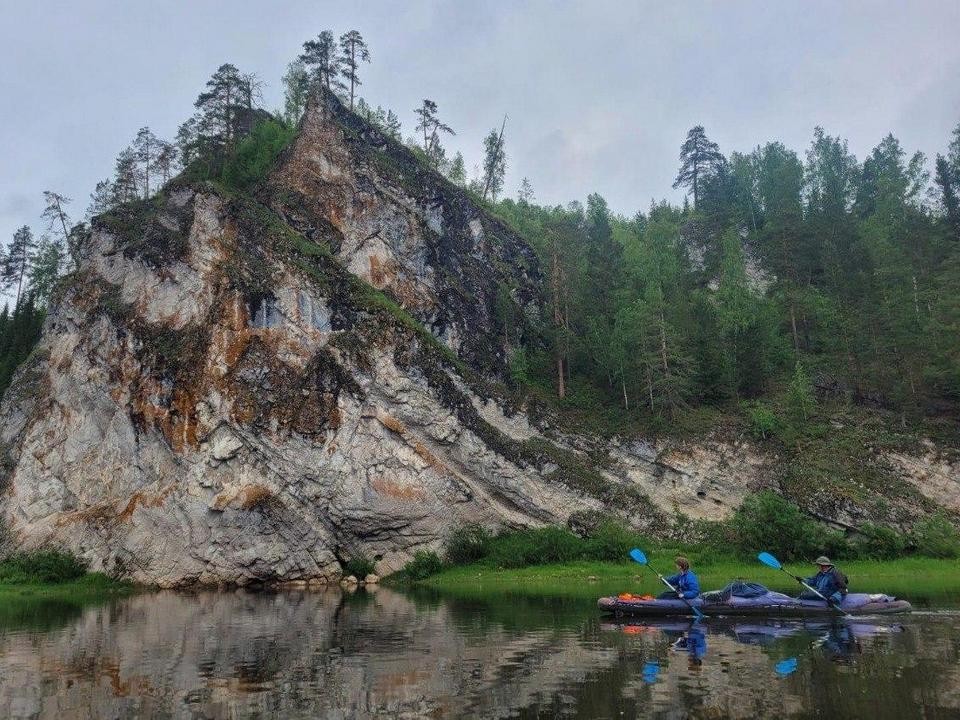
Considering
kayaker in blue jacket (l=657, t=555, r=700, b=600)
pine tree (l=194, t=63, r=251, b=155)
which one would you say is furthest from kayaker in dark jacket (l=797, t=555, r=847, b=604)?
pine tree (l=194, t=63, r=251, b=155)

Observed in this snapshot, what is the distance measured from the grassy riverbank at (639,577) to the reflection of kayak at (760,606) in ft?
24.4

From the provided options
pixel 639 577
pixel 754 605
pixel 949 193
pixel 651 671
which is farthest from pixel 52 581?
pixel 949 193

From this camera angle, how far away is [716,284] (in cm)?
7081

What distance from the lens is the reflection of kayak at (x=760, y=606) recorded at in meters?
21.7

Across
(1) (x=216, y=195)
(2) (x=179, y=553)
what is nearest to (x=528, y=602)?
(2) (x=179, y=553)

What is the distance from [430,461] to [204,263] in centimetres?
1989

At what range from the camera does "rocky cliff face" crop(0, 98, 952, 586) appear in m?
41.5

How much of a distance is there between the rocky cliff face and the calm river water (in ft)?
53.2

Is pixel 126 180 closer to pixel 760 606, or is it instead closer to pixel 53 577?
pixel 53 577

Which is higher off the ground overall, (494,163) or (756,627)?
(494,163)

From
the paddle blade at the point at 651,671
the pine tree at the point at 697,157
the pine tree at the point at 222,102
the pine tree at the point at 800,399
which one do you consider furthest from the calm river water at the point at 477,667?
the pine tree at the point at 697,157

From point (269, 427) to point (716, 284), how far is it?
46.9 meters

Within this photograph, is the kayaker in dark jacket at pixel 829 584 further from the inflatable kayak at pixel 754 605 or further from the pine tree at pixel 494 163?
the pine tree at pixel 494 163

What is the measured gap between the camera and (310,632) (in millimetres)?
21203
